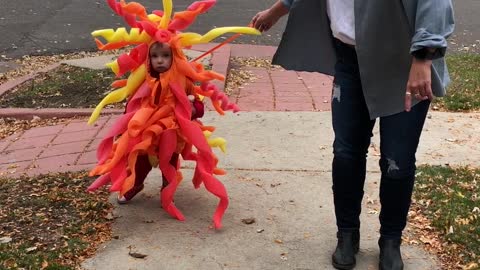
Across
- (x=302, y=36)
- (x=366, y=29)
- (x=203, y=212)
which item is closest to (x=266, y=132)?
(x=203, y=212)

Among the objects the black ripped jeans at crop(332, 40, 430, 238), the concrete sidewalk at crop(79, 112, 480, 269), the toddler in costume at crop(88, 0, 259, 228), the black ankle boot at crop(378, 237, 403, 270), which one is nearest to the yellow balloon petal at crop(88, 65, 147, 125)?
the toddler in costume at crop(88, 0, 259, 228)

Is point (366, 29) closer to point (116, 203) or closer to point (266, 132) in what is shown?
point (116, 203)

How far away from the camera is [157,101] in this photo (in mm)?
3604

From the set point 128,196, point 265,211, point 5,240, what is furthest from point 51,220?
point 265,211

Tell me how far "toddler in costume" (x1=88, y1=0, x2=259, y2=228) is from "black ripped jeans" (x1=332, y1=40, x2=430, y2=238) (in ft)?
2.23

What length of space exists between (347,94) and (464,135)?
2.41 meters

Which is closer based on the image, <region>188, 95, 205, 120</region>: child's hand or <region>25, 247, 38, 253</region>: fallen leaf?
<region>25, 247, 38, 253</region>: fallen leaf

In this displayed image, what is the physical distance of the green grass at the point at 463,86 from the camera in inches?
227

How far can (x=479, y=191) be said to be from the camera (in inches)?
158

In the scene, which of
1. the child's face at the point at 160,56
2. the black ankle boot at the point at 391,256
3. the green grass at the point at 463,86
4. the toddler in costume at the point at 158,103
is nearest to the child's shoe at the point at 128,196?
the toddler in costume at the point at 158,103

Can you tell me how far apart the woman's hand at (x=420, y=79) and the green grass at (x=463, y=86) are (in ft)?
10.7

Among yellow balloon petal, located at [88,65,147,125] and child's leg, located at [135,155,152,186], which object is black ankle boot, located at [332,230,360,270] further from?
yellow balloon petal, located at [88,65,147,125]

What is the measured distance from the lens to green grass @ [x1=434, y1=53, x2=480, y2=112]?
577 cm

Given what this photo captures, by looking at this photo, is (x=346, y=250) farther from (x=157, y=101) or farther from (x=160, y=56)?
(x=160, y=56)
